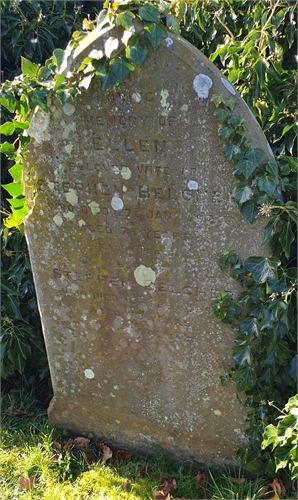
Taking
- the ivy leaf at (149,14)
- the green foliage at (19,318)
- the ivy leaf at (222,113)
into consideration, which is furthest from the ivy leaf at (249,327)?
the green foliage at (19,318)

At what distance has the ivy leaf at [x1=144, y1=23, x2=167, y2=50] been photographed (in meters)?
1.73

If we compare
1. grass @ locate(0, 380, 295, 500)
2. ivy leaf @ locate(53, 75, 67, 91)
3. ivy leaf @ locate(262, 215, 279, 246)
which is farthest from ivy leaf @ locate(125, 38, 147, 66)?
grass @ locate(0, 380, 295, 500)

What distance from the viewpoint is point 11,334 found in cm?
273

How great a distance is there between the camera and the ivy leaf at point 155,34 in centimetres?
173

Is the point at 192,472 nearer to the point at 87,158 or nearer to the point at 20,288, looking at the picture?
the point at 20,288

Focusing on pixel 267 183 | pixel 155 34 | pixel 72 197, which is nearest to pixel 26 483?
pixel 72 197

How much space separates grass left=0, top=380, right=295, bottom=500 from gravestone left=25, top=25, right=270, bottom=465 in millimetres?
104

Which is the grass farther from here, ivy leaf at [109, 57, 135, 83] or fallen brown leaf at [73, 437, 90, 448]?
ivy leaf at [109, 57, 135, 83]

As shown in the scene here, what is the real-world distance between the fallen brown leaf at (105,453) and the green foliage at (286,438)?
0.80 m

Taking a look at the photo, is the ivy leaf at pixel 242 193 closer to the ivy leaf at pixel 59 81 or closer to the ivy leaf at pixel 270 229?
the ivy leaf at pixel 270 229

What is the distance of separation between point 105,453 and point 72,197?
125 cm

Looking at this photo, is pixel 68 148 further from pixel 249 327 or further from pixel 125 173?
pixel 249 327

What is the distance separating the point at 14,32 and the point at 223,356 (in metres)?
2.24

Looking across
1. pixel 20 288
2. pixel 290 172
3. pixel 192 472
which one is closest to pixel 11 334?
pixel 20 288
